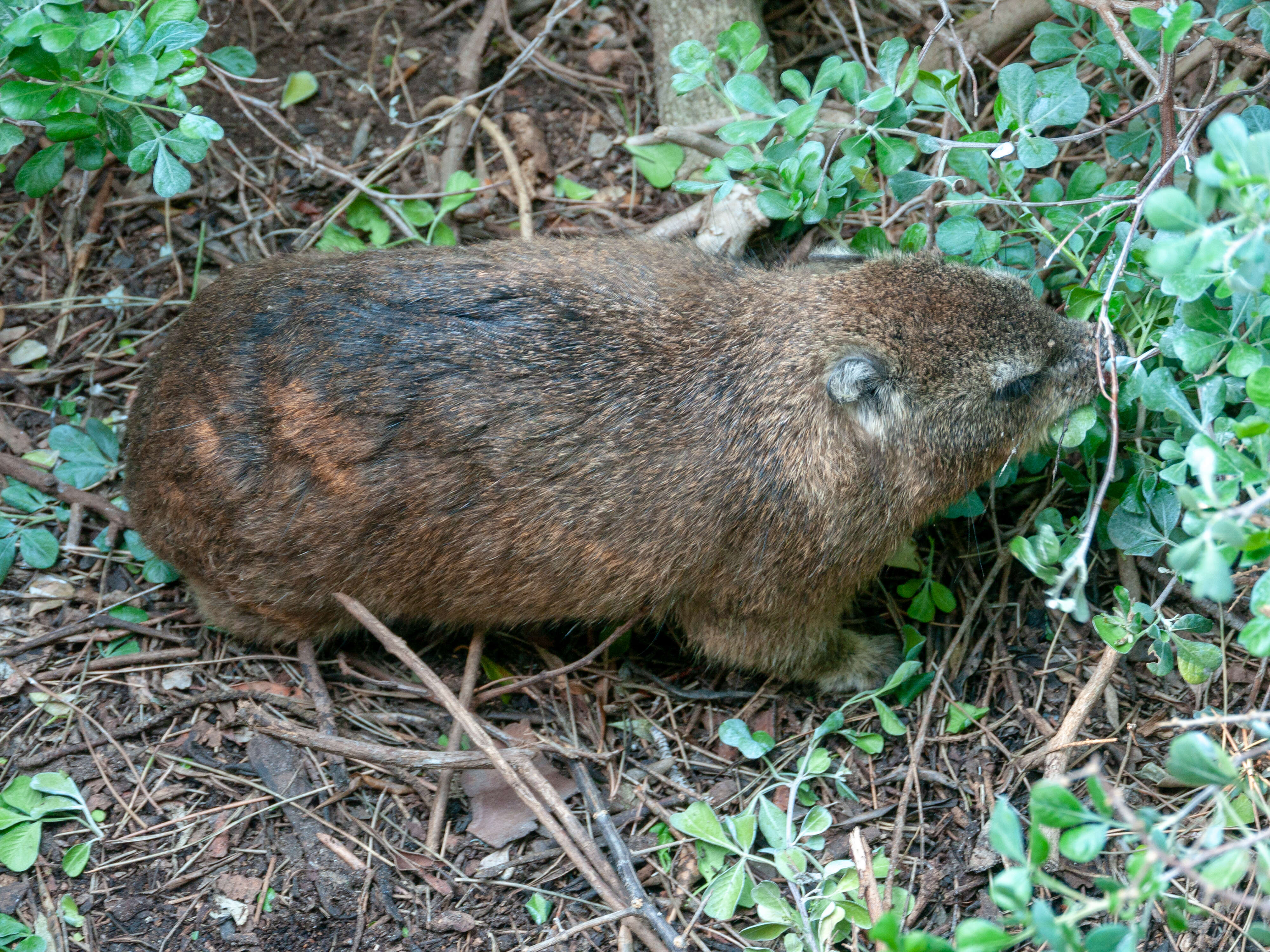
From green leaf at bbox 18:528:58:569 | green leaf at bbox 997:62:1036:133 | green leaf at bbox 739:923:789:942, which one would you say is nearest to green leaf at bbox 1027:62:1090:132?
green leaf at bbox 997:62:1036:133

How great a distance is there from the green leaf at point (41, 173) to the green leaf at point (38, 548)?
1.51 meters

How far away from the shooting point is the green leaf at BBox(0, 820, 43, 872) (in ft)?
13.6

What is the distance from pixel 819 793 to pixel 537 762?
3.92 feet

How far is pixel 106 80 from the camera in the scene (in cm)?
411

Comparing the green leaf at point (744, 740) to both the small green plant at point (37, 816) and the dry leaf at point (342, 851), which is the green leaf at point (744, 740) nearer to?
the dry leaf at point (342, 851)

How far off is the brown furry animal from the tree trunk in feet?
5.26

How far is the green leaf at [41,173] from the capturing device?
4.61 metres

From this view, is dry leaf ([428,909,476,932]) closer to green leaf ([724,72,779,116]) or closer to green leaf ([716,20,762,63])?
green leaf ([724,72,779,116])

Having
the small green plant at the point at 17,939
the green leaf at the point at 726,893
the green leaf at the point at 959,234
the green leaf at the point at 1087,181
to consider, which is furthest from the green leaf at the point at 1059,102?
the small green plant at the point at 17,939

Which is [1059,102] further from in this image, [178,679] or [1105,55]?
[178,679]

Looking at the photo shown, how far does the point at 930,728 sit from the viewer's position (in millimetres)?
4520

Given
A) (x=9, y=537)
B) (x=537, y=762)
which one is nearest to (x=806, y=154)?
(x=537, y=762)

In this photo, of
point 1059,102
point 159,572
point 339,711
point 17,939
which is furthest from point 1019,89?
point 17,939

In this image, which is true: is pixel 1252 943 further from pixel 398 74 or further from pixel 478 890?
pixel 398 74
